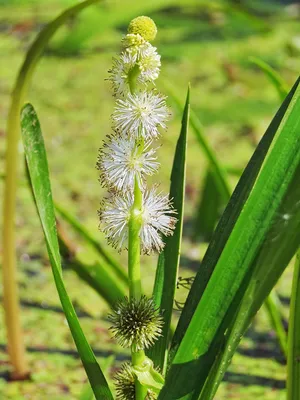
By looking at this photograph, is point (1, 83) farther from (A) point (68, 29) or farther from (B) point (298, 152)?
(B) point (298, 152)

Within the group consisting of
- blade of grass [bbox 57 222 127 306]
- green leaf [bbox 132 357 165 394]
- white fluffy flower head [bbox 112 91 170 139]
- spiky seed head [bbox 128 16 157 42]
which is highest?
blade of grass [bbox 57 222 127 306]

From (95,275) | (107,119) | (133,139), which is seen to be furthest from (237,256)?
(107,119)

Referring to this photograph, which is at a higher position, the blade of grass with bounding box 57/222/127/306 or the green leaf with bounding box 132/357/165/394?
the blade of grass with bounding box 57/222/127/306

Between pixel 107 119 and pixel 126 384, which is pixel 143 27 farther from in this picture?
pixel 107 119

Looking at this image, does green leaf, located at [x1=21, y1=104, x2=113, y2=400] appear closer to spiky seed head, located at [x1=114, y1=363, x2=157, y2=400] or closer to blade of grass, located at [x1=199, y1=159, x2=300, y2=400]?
spiky seed head, located at [x1=114, y1=363, x2=157, y2=400]

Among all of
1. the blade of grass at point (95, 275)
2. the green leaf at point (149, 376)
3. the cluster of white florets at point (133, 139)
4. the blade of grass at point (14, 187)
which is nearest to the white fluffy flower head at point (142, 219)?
the cluster of white florets at point (133, 139)

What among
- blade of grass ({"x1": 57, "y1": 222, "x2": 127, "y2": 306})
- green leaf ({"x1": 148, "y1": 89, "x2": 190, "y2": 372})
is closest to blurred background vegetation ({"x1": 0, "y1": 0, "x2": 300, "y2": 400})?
blade of grass ({"x1": 57, "y1": 222, "x2": 127, "y2": 306})

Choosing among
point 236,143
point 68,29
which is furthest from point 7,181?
point 68,29

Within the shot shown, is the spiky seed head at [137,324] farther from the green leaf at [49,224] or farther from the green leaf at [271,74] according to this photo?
the green leaf at [271,74]
